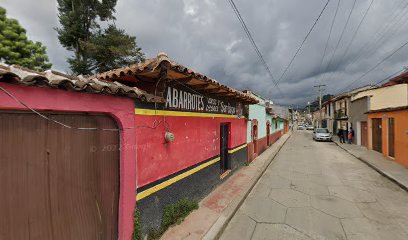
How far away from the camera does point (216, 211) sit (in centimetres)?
525

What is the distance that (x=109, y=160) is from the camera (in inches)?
129

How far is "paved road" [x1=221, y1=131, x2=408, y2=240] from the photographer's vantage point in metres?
4.35

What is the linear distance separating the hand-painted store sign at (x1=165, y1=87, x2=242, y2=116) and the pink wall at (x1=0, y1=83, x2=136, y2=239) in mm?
1198

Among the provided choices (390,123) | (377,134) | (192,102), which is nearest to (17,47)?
(192,102)

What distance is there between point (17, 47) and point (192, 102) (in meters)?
15.8

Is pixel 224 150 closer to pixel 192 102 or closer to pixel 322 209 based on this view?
pixel 192 102

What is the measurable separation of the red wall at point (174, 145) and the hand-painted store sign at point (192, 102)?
0.27 m

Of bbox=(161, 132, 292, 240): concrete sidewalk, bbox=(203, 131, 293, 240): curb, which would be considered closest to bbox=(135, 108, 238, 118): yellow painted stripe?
bbox=(161, 132, 292, 240): concrete sidewalk

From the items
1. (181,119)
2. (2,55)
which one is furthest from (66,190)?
(2,55)

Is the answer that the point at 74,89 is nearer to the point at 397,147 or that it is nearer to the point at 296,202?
the point at 296,202

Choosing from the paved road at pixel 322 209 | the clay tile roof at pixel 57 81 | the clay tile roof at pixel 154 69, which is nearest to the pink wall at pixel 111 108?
the clay tile roof at pixel 57 81

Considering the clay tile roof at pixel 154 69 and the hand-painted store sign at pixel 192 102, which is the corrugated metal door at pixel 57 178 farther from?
the hand-painted store sign at pixel 192 102

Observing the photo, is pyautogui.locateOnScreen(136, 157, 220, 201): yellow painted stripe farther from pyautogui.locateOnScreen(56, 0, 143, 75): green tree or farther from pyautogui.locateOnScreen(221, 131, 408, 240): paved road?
pyautogui.locateOnScreen(56, 0, 143, 75): green tree

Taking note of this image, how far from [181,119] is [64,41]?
19.1m
